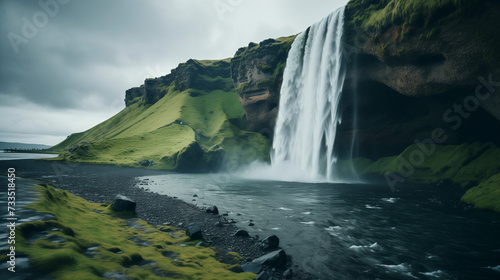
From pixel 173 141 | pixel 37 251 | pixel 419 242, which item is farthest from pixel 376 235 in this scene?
pixel 173 141

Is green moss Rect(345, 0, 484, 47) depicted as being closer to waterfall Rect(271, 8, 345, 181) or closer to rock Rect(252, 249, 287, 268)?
waterfall Rect(271, 8, 345, 181)

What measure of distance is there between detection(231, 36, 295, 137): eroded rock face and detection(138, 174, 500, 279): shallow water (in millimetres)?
54831

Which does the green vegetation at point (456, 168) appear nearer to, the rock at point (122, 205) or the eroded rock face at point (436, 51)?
the eroded rock face at point (436, 51)

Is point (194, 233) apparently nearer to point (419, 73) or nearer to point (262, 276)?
point (262, 276)

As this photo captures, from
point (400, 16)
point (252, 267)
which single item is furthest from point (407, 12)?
point (252, 267)

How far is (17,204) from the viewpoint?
8086 mm

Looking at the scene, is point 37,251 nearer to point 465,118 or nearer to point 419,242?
point 419,242

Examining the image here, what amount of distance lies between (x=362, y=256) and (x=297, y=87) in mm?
50636

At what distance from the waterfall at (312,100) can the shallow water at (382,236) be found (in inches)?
1086

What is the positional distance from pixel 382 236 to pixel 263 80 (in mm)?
66016

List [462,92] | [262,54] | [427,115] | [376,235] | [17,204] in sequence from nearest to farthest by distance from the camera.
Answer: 1. [17,204]
2. [376,235]
3. [462,92]
4. [427,115]
5. [262,54]

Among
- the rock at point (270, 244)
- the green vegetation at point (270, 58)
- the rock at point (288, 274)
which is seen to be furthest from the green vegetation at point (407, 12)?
the rock at point (288, 274)

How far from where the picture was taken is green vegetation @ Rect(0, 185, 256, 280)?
5500 mm

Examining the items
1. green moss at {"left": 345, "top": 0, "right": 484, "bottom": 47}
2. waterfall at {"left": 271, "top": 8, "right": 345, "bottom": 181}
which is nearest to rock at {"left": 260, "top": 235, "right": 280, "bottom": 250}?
green moss at {"left": 345, "top": 0, "right": 484, "bottom": 47}
